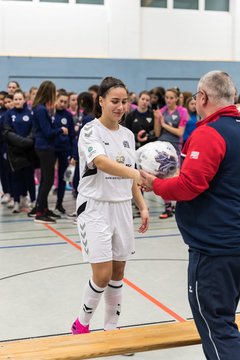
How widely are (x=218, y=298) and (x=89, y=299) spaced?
3.58 ft

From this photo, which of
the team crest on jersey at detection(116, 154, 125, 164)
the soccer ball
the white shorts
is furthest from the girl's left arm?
the soccer ball

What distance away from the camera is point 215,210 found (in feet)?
7.81

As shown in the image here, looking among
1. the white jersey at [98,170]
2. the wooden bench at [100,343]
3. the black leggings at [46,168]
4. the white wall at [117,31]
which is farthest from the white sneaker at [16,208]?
the white wall at [117,31]

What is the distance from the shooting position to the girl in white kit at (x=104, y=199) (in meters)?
3.12

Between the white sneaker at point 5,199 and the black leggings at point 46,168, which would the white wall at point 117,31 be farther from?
the black leggings at point 46,168

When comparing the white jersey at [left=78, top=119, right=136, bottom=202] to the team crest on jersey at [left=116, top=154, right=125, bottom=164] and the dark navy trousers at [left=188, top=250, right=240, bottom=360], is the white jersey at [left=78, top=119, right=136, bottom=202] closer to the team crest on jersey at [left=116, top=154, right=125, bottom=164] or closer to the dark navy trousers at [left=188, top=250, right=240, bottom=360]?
the team crest on jersey at [left=116, top=154, right=125, bottom=164]

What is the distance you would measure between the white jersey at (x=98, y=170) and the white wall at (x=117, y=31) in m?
11.6

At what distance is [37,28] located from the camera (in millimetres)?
14078

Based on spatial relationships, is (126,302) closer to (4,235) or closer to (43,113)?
(4,235)

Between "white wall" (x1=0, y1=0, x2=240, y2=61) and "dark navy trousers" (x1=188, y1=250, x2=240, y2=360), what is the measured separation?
12.6 m

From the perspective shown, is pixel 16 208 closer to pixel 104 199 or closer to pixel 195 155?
pixel 104 199

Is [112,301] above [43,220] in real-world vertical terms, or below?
above

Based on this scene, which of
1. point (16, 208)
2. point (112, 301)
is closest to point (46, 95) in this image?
point (16, 208)

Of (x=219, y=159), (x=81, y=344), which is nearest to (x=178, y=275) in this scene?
(x=81, y=344)
